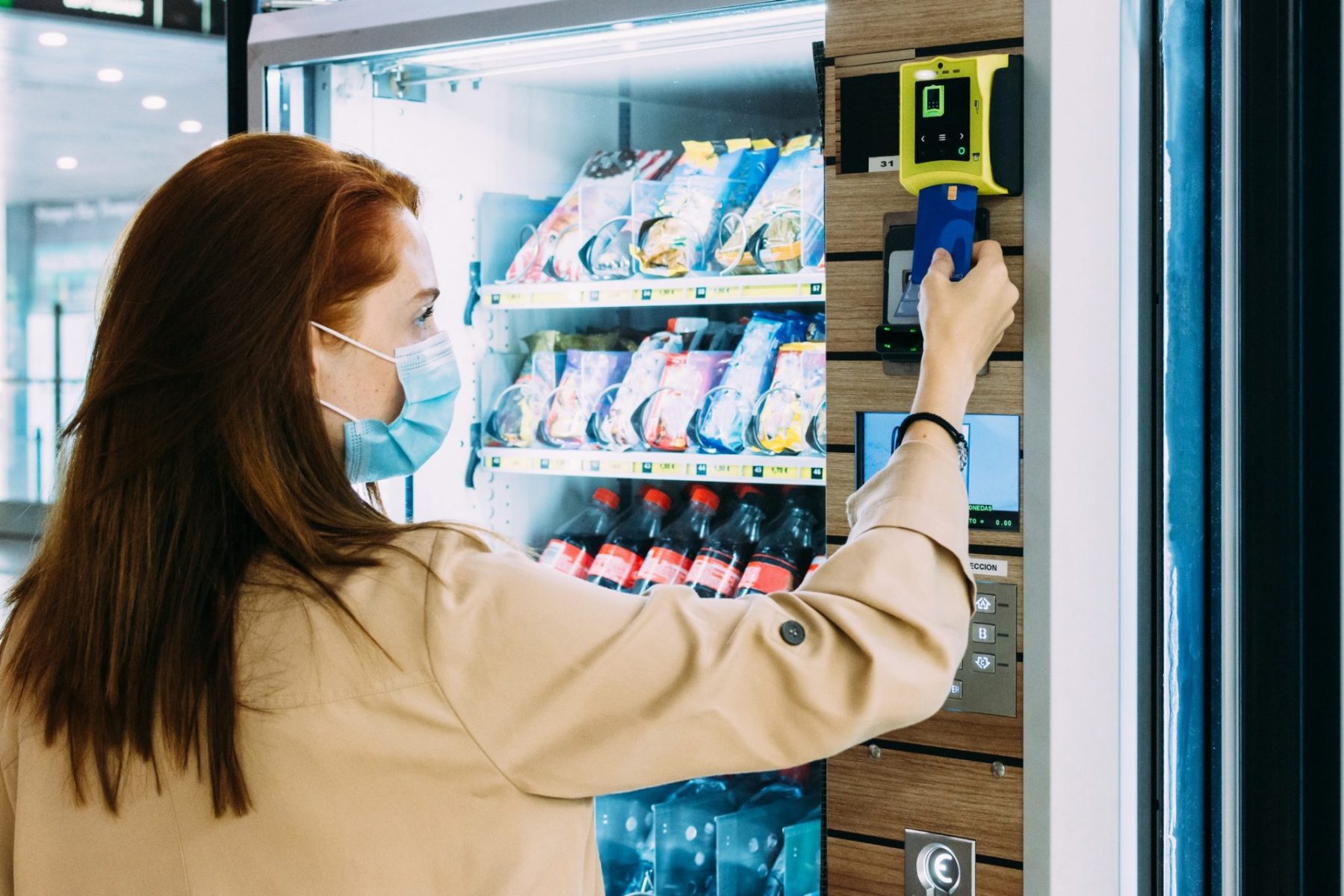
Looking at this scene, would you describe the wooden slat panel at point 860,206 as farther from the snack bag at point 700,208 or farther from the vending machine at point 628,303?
the snack bag at point 700,208

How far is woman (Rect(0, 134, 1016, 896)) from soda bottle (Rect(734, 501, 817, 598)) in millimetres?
1069

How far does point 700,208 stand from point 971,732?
1205mm

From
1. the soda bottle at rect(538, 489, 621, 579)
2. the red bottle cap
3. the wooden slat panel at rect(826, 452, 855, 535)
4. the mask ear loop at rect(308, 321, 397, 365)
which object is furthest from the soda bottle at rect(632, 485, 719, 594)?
the mask ear loop at rect(308, 321, 397, 365)

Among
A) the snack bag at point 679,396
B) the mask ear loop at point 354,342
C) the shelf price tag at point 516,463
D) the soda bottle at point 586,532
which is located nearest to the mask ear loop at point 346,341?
the mask ear loop at point 354,342

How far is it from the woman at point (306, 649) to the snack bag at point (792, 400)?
3.46ft

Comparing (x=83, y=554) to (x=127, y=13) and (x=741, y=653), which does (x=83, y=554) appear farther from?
(x=127, y=13)

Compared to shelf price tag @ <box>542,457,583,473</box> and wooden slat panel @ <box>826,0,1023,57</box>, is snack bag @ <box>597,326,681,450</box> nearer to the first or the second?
shelf price tag @ <box>542,457,583,473</box>

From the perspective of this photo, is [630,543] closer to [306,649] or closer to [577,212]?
[577,212]

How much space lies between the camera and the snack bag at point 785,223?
214 cm

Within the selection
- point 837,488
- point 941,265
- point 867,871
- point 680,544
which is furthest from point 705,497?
point 941,265

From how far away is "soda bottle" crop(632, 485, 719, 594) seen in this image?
2.38 metres

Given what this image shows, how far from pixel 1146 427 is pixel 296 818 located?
114 cm

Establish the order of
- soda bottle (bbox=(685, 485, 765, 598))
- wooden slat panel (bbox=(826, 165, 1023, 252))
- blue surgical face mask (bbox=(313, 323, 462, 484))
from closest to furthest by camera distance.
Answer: blue surgical face mask (bbox=(313, 323, 462, 484))
wooden slat panel (bbox=(826, 165, 1023, 252))
soda bottle (bbox=(685, 485, 765, 598))

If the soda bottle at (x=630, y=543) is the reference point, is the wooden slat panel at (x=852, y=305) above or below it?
above
